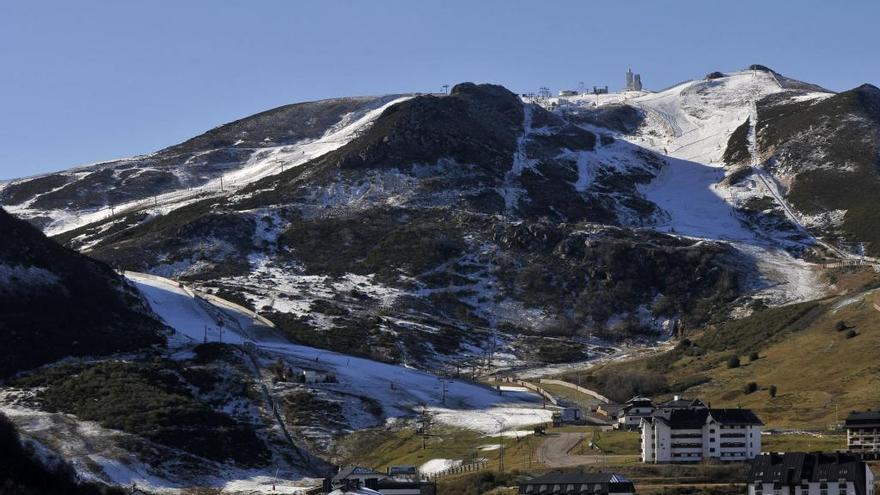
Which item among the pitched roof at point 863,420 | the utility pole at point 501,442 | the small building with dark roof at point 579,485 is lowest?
the utility pole at point 501,442

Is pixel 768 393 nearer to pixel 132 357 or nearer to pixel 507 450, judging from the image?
pixel 507 450

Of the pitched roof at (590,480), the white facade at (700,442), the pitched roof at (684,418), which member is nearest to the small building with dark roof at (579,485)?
the pitched roof at (590,480)

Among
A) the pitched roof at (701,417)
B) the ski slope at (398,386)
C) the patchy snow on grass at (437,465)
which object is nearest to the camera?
the pitched roof at (701,417)

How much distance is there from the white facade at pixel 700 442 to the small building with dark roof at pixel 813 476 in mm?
14336

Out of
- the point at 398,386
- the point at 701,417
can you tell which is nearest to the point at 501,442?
the point at 701,417

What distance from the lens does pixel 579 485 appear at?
10300 cm

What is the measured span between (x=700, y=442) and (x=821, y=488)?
2043 cm

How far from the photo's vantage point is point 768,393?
513ft

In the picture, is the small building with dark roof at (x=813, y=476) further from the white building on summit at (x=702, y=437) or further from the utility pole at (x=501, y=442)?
the utility pole at (x=501, y=442)

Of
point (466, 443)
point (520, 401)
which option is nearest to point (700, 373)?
point (520, 401)

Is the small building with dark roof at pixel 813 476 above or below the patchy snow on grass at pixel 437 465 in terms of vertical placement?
above

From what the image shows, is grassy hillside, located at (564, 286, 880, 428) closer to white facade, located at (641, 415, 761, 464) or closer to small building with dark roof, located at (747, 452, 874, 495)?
white facade, located at (641, 415, 761, 464)

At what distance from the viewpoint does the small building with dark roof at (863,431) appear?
117 m

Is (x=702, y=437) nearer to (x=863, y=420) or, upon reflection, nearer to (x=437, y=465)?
(x=863, y=420)
